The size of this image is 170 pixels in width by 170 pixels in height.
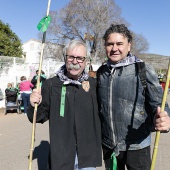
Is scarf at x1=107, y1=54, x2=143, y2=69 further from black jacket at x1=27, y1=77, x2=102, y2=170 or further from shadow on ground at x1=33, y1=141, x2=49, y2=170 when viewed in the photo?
shadow on ground at x1=33, y1=141, x2=49, y2=170

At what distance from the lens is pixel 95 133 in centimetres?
235

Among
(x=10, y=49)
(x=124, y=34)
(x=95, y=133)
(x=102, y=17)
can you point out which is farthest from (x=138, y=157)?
(x=10, y=49)

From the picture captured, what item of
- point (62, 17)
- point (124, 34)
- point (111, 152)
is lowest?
point (111, 152)

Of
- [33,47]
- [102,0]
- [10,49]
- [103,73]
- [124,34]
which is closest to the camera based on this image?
[124,34]

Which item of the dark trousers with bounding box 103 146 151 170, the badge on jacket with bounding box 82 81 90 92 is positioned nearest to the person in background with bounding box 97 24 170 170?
the dark trousers with bounding box 103 146 151 170

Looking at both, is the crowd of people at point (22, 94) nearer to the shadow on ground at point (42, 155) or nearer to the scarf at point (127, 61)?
the shadow on ground at point (42, 155)

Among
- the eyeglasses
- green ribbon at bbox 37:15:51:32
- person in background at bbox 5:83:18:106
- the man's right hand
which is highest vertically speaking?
green ribbon at bbox 37:15:51:32

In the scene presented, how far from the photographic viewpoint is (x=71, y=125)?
2266mm

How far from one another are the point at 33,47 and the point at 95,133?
170 feet

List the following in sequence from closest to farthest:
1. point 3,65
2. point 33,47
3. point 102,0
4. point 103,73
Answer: point 103,73 → point 3,65 → point 102,0 → point 33,47

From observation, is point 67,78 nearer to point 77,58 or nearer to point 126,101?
point 77,58

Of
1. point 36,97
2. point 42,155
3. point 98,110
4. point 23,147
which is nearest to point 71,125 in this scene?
point 98,110

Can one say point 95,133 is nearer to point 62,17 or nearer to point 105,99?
point 105,99

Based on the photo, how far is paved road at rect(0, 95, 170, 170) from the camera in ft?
15.2
